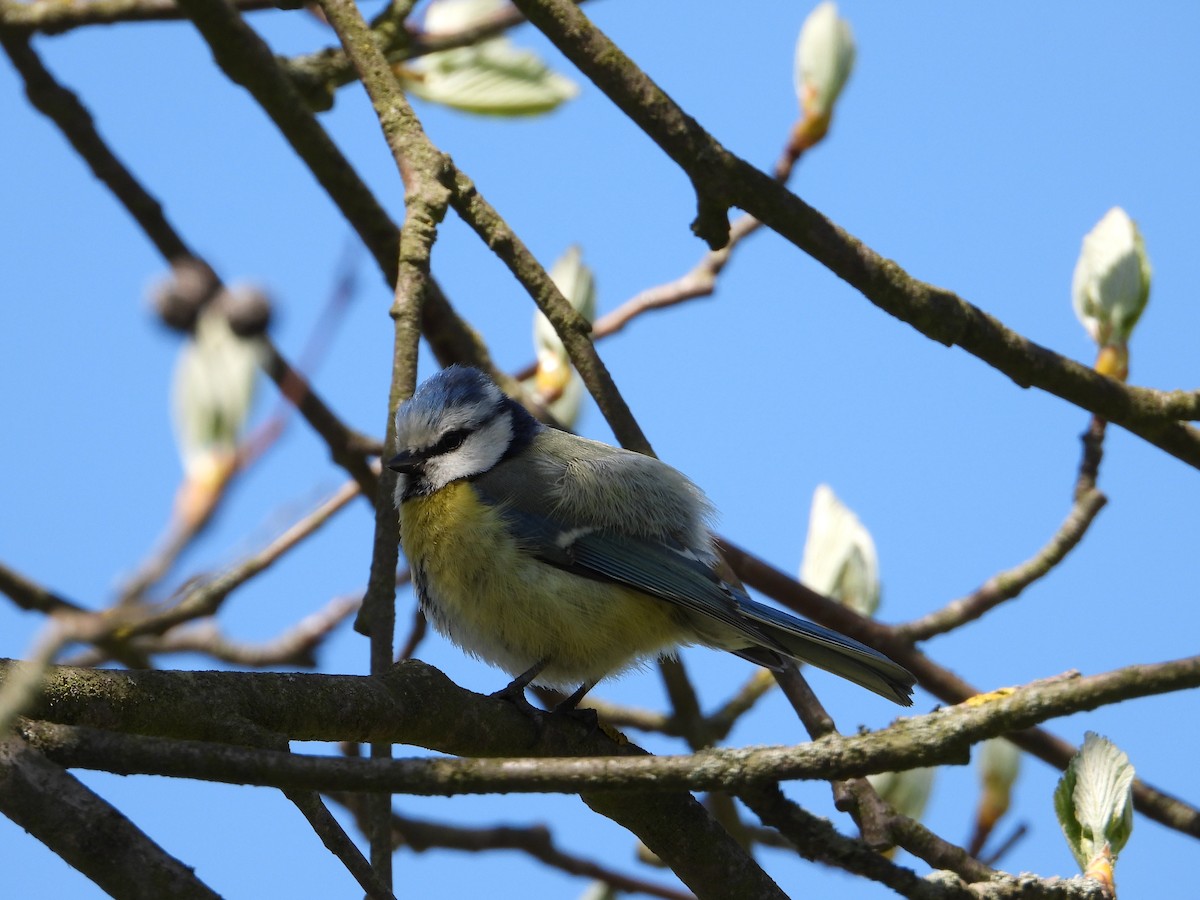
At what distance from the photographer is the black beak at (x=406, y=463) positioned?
3105mm

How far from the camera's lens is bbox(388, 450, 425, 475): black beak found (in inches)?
122

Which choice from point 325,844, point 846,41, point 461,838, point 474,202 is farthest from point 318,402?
point 325,844

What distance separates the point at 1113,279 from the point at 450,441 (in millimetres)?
1691

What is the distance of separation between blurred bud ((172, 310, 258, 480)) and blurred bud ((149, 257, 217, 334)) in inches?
0.6

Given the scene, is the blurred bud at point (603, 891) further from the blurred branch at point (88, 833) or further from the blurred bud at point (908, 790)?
the blurred branch at point (88, 833)

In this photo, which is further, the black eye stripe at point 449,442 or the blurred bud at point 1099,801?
the black eye stripe at point 449,442

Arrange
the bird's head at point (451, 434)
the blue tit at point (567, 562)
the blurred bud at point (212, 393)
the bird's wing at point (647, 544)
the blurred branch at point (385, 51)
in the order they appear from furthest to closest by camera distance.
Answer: the blurred branch at point (385, 51)
the bird's head at point (451, 434)
the blue tit at point (567, 562)
the bird's wing at point (647, 544)
the blurred bud at point (212, 393)

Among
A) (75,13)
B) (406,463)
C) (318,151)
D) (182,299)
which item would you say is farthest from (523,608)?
(75,13)

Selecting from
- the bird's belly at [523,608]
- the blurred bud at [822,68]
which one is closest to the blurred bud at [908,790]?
the bird's belly at [523,608]

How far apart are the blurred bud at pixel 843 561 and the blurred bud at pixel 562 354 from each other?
78 centimetres

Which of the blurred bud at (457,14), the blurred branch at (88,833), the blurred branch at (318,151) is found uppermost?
the blurred bud at (457,14)

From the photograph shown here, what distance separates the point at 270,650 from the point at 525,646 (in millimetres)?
743

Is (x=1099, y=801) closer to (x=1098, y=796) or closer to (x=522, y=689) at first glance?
(x=1098, y=796)

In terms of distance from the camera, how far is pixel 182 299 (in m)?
0.92
